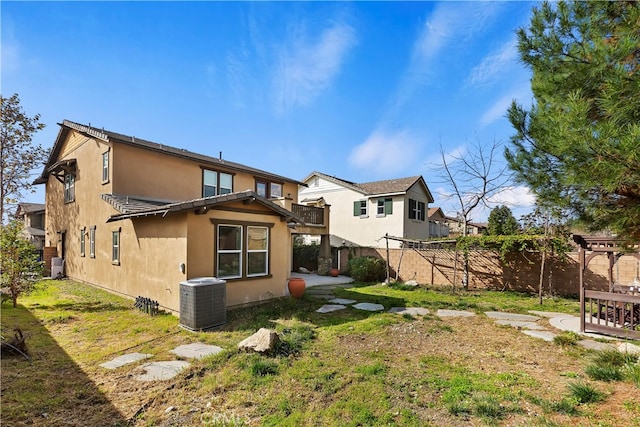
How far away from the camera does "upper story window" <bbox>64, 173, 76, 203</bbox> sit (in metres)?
15.3

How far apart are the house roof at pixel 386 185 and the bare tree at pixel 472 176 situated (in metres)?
2.86

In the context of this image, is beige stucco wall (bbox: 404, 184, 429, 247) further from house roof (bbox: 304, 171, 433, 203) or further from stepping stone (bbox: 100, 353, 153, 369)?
stepping stone (bbox: 100, 353, 153, 369)

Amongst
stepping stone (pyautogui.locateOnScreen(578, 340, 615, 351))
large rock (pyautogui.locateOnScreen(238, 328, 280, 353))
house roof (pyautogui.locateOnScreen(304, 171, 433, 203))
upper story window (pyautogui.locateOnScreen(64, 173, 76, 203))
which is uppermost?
house roof (pyautogui.locateOnScreen(304, 171, 433, 203))

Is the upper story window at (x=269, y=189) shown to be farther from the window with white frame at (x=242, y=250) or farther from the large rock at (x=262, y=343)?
the large rock at (x=262, y=343)

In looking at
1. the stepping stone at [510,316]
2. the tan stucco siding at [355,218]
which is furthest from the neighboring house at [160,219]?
the stepping stone at [510,316]

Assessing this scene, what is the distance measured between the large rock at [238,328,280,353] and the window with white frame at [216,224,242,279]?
11.1 ft

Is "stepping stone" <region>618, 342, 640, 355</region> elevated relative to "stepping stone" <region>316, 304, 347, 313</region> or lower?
elevated

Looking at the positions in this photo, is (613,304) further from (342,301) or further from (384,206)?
(384,206)

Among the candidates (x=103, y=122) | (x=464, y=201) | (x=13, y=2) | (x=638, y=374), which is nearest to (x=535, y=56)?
(x=638, y=374)

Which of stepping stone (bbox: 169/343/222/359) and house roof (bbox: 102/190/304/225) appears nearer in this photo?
stepping stone (bbox: 169/343/222/359)

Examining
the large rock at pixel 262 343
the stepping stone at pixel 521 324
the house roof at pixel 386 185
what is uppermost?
the house roof at pixel 386 185

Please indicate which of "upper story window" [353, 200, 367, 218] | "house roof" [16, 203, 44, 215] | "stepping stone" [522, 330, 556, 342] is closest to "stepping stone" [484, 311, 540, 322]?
"stepping stone" [522, 330, 556, 342]

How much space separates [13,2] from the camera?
21.1 feet

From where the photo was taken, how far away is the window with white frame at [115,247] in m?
11.3
